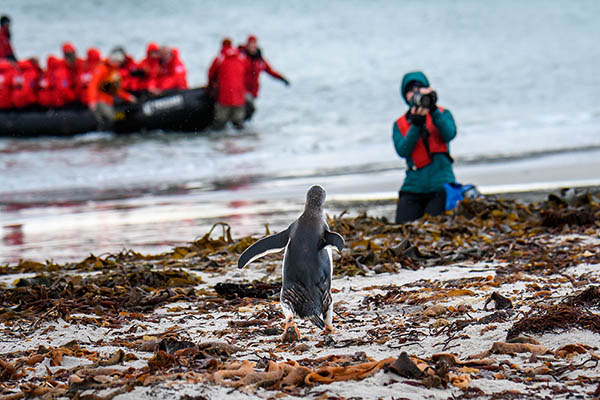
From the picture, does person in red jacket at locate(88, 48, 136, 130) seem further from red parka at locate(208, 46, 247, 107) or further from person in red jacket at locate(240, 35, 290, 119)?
person in red jacket at locate(240, 35, 290, 119)

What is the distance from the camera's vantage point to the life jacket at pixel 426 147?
7.09m

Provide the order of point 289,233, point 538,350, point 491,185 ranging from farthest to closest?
point 491,185 → point 289,233 → point 538,350

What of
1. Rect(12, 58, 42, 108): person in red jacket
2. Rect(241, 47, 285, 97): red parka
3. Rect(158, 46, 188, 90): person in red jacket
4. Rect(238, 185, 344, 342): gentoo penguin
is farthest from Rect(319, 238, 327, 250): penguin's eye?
Rect(12, 58, 42, 108): person in red jacket

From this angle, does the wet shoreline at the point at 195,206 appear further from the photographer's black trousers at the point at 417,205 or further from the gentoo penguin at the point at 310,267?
the gentoo penguin at the point at 310,267

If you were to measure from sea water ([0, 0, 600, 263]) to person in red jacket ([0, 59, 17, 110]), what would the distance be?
4.02 feet

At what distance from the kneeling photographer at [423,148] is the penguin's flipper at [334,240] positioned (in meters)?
3.12

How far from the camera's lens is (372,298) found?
15.2ft

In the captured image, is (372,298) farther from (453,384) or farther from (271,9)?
(271,9)

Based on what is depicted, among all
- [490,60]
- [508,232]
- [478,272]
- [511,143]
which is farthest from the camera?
[490,60]

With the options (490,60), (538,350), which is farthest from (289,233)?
(490,60)

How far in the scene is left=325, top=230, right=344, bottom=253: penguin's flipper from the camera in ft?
12.9

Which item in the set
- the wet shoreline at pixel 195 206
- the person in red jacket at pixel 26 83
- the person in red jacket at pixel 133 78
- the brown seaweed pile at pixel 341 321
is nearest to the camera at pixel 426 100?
the brown seaweed pile at pixel 341 321

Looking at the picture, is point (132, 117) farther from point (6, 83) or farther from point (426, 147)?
point (426, 147)

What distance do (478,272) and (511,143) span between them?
40.3 ft
